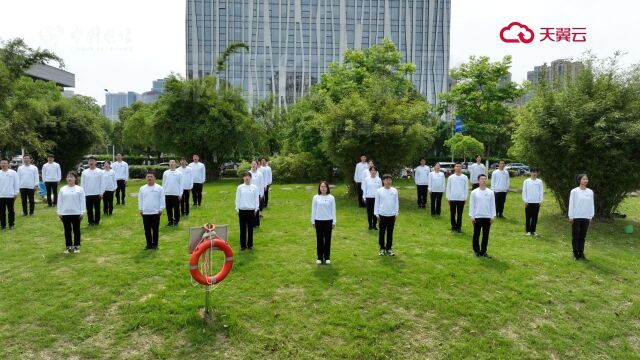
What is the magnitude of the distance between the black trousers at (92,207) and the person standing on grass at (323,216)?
721 cm

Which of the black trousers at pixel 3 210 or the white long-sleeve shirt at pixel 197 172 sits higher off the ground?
the white long-sleeve shirt at pixel 197 172

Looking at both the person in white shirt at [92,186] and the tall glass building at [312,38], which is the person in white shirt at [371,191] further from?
the tall glass building at [312,38]

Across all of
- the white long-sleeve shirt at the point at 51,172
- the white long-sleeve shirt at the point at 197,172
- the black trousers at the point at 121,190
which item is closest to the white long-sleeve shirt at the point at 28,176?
the white long-sleeve shirt at the point at 51,172

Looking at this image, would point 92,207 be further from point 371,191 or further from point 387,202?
point 387,202

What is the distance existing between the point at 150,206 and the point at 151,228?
58cm

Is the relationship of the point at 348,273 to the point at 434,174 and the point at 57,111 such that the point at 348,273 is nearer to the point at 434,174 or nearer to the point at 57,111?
the point at 434,174

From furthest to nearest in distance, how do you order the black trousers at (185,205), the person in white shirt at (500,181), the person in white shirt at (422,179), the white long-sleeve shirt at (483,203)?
the person in white shirt at (422,179) < the black trousers at (185,205) < the person in white shirt at (500,181) < the white long-sleeve shirt at (483,203)

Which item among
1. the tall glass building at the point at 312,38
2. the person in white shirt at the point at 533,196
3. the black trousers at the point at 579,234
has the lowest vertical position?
the black trousers at the point at 579,234

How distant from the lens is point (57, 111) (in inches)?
1140

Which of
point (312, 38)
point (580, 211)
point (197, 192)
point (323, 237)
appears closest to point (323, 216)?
point (323, 237)

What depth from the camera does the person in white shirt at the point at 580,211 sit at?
9.67 metres

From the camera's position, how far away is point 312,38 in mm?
92562

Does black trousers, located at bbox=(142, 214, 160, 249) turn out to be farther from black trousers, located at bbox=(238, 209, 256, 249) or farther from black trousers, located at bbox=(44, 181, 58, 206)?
black trousers, located at bbox=(44, 181, 58, 206)

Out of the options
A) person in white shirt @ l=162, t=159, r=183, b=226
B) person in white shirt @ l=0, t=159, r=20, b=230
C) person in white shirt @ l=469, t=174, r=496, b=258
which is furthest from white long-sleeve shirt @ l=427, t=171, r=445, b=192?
person in white shirt @ l=0, t=159, r=20, b=230
